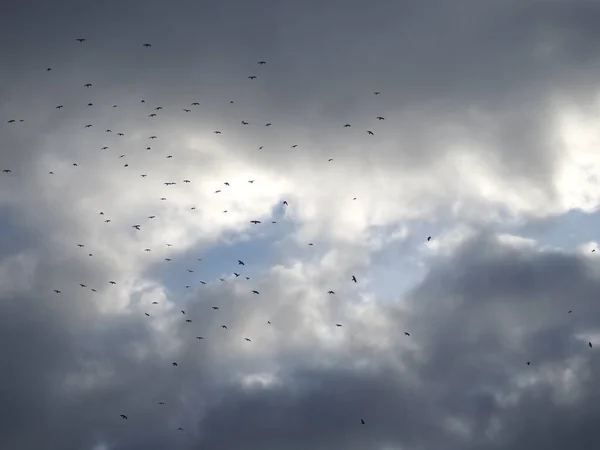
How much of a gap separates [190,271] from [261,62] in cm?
5913

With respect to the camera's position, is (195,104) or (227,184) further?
(227,184)

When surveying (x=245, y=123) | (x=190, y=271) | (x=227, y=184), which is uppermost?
(x=245, y=123)

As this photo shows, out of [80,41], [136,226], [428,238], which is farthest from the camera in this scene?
[136,226]

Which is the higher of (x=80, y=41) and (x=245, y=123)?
(x=80, y=41)

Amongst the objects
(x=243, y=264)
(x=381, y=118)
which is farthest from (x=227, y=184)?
(x=381, y=118)

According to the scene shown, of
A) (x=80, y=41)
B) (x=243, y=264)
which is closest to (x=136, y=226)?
(x=243, y=264)

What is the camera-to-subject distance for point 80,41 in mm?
127875

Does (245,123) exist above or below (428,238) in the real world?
above

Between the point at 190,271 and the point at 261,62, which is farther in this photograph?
the point at 190,271

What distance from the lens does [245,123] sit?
14162 centimetres

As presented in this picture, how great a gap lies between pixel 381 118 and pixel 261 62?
27.5 m

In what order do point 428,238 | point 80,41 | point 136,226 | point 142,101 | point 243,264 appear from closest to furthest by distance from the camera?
point 80,41
point 142,101
point 428,238
point 243,264
point 136,226

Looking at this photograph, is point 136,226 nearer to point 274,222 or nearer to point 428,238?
point 274,222

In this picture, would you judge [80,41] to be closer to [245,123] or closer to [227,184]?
[245,123]
